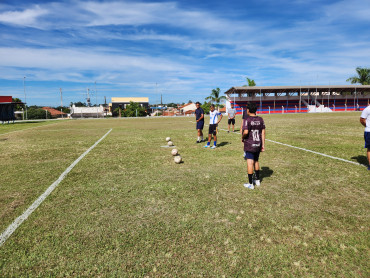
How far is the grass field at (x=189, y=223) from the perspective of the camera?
2.80 metres

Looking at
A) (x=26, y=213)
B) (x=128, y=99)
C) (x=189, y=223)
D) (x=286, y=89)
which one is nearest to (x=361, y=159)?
(x=189, y=223)

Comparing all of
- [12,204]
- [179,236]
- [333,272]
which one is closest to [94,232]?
[179,236]

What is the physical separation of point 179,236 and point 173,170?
3.51m

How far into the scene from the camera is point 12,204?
456cm

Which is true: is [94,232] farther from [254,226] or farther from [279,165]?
[279,165]

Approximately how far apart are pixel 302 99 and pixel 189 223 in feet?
226

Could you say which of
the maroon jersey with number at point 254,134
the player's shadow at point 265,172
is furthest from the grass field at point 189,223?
the maroon jersey with number at point 254,134

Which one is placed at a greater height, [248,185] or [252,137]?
[252,137]

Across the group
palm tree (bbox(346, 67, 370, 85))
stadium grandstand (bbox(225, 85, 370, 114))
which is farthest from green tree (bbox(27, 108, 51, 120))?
palm tree (bbox(346, 67, 370, 85))

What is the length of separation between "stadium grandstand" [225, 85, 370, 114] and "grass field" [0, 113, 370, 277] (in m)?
54.4

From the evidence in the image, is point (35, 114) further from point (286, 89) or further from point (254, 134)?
point (254, 134)

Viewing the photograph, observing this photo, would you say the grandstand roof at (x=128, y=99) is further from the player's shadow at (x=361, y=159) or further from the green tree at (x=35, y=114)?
the player's shadow at (x=361, y=159)

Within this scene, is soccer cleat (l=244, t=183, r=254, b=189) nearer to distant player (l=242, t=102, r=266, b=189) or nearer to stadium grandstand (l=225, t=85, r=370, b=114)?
distant player (l=242, t=102, r=266, b=189)

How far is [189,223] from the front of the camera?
3.75 metres
